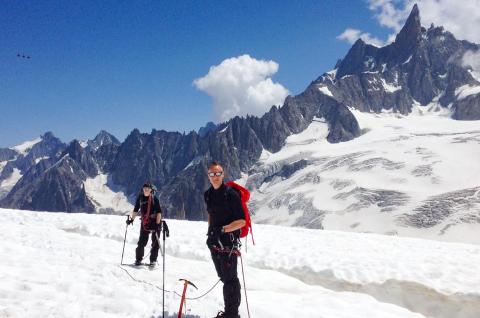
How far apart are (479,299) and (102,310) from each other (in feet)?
40.3

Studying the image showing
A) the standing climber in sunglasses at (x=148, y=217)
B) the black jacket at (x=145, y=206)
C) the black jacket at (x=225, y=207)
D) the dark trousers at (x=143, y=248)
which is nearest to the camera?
the black jacket at (x=225, y=207)

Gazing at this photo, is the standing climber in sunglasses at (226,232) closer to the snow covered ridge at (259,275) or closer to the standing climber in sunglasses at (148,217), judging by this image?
the snow covered ridge at (259,275)

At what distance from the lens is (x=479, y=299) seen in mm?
14742

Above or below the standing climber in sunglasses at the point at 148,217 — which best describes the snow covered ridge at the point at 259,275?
below

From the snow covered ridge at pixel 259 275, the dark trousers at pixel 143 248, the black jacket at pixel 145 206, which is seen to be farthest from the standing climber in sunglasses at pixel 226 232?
the black jacket at pixel 145 206

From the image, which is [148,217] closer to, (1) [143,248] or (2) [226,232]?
(1) [143,248]

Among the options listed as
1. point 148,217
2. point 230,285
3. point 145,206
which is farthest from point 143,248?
point 230,285

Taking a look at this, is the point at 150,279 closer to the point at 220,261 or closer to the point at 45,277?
the point at 45,277

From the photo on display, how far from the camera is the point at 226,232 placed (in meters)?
9.43

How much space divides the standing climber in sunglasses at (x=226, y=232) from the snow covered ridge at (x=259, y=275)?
1.39m

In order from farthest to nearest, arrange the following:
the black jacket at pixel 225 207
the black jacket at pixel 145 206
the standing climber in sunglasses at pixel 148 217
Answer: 1. the black jacket at pixel 145 206
2. the standing climber in sunglasses at pixel 148 217
3. the black jacket at pixel 225 207

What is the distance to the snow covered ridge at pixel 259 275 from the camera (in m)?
10.6

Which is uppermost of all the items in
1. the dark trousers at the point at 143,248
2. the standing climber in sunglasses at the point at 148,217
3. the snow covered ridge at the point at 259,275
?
the standing climber in sunglasses at the point at 148,217

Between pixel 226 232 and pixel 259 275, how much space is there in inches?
283
